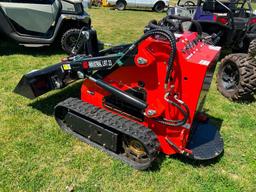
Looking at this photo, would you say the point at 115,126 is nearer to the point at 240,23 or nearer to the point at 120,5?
the point at 240,23

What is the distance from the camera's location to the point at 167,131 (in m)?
3.60

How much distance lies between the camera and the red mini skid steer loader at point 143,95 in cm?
328

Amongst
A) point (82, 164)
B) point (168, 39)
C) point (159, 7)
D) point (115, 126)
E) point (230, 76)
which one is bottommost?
point (159, 7)

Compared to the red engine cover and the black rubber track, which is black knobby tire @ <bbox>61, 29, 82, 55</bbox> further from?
the red engine cover

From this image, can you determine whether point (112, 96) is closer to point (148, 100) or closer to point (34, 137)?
point (148, 100)

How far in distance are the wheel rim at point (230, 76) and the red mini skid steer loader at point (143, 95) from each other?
6.15ft

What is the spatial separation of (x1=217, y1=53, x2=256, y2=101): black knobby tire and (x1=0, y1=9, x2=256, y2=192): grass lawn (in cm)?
61

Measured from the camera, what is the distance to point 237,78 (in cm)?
569

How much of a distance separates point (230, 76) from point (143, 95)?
296 cm

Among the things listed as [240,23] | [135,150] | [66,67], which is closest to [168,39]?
[135,150]

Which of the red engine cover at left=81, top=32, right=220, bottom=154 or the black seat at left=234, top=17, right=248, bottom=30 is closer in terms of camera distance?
the red engine cover at left=81, top=32, right=220, bottom=154

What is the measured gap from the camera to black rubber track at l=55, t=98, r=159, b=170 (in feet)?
11.2

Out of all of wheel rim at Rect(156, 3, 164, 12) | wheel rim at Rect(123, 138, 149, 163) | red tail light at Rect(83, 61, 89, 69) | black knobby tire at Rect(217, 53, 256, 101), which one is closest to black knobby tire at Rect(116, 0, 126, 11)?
wheel rim at Rect(156, 3, 164, 12)

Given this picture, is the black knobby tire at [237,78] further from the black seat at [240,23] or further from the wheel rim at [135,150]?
the wheel rim at [135,150]
